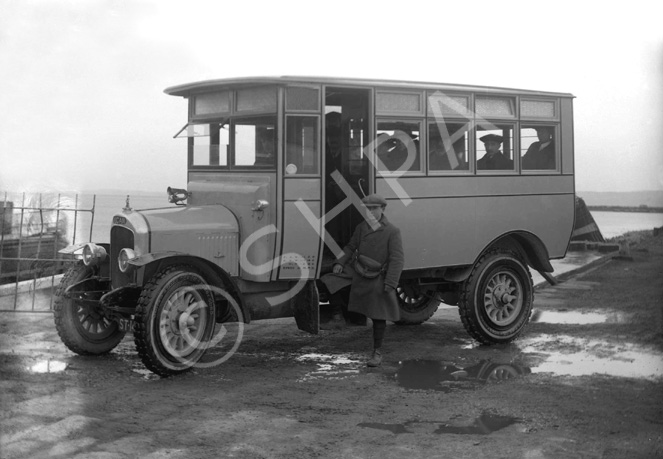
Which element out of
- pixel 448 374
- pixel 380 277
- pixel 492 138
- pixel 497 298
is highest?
pixel 492 138

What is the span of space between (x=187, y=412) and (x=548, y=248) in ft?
17.6

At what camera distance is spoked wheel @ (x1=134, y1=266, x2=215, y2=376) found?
7.32 m

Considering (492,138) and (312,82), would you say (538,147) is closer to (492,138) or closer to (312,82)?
(492,138)

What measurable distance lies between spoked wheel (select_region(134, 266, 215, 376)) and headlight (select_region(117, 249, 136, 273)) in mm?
293

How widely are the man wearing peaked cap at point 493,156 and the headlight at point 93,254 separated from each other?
4279mm

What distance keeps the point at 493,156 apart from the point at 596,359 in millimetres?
2584

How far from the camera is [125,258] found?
7570 millimetres

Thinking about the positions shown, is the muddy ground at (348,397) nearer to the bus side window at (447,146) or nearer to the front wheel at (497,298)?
the front wheel at (497,298)

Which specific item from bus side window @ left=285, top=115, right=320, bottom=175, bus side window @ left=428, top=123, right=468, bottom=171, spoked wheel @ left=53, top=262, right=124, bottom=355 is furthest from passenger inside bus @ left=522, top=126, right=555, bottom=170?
spoked wheel @ left=53, top=262, right=124, bottom=355

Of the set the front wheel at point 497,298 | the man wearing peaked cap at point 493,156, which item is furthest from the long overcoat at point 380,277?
the man wearing peaked cap at point 493,156

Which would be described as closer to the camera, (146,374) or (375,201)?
(146,374)

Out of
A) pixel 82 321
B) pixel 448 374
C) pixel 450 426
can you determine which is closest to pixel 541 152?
pixel 448 374

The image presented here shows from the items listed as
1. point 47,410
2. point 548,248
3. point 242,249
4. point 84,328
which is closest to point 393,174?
point 242,249

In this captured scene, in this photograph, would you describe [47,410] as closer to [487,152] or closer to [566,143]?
[487,152]
